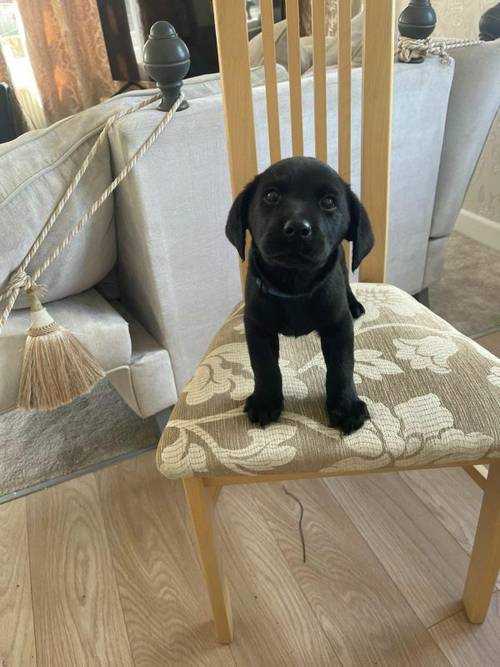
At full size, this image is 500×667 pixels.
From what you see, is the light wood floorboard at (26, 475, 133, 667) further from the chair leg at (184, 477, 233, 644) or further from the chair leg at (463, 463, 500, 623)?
the chair leg at (463, 463, 500, 623)

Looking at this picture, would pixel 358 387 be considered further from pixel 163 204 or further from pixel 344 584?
pixel 163 204

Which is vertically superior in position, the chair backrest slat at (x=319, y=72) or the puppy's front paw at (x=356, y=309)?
the chair backrest slat at (x=319, y=72)

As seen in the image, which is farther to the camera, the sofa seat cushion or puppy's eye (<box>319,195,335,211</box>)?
the sofa seat cushion

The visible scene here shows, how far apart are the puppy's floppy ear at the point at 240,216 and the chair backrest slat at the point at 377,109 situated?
345 mm

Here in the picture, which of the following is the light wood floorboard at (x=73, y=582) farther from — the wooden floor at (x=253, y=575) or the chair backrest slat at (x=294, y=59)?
the chair backrest slat at (x=294, y=59)

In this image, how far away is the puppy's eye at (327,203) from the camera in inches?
26.4

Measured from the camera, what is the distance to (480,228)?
2230 mm

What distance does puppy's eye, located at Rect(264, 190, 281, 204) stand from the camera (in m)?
0.67

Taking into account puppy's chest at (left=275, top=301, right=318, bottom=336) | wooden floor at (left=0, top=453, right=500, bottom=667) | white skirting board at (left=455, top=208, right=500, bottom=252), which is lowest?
white skirting board at (left=455, top=208, right=500, bottom=252)

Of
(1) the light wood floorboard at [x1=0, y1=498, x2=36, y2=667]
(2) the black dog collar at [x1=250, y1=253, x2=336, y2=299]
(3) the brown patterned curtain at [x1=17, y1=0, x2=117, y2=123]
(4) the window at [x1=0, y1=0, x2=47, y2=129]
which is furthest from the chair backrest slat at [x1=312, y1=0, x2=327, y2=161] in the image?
(4) the window at [x1=0, y1=0, x2=47, y2=129]

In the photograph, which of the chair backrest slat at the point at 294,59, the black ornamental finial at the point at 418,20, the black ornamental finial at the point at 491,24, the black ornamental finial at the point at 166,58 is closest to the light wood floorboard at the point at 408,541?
the chair backrest slat at the point at 294,59

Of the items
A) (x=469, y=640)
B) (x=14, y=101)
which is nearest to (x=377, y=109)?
(x=469, y=640)

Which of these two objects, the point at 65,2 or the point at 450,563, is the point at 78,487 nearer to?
the point at 450,563

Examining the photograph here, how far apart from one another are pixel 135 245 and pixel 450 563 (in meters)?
0.92
